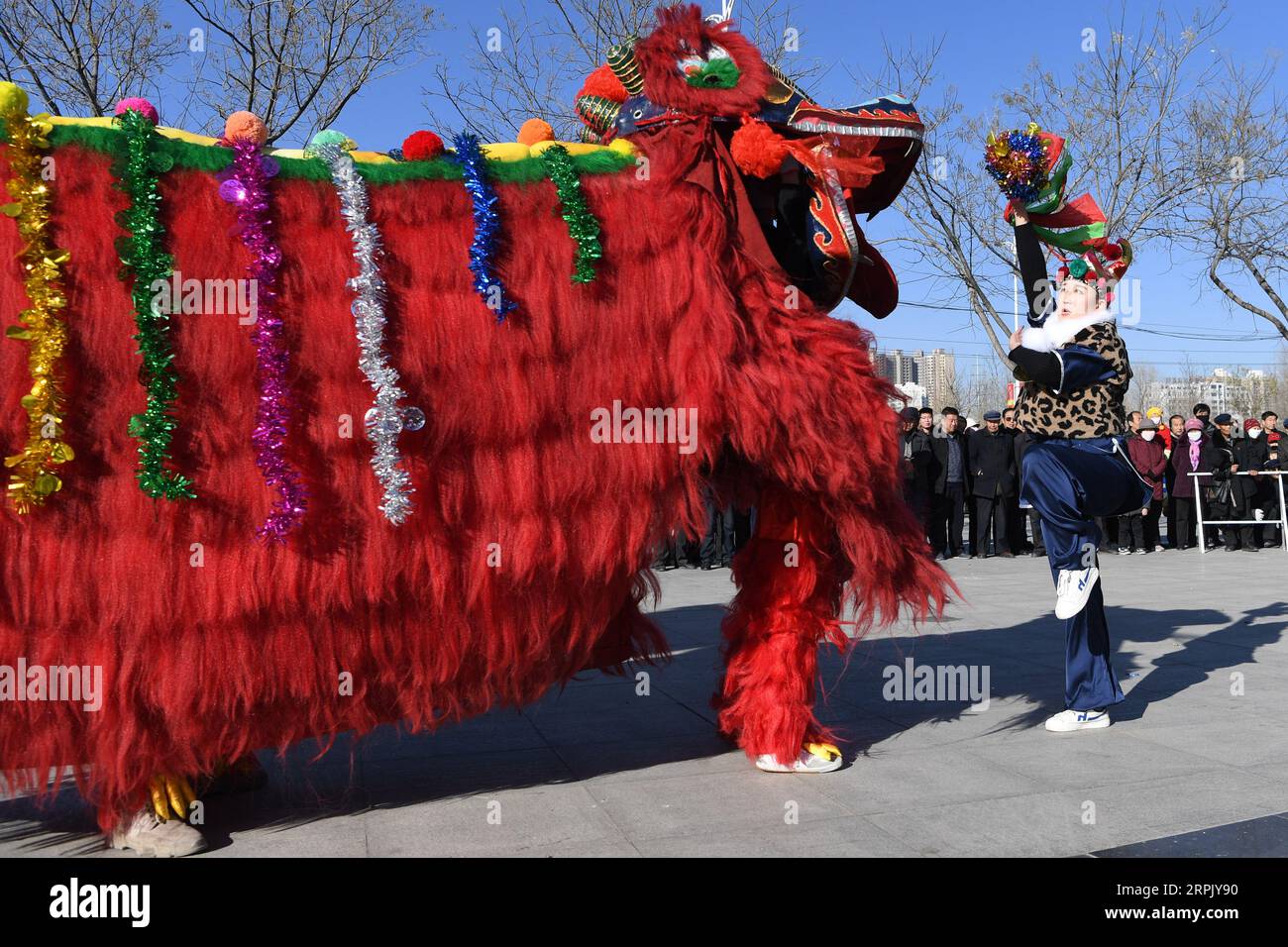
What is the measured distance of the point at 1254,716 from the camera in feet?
15.8

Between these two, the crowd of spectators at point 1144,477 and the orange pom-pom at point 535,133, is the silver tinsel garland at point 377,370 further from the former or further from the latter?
the crowd of spectators at point 1144,477

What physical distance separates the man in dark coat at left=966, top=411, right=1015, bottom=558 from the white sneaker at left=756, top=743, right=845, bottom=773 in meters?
9.81

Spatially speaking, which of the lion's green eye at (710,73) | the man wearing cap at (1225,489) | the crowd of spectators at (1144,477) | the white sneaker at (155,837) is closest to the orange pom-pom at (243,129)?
the lion's green eye at (710,73)

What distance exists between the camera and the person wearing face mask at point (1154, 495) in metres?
13.8

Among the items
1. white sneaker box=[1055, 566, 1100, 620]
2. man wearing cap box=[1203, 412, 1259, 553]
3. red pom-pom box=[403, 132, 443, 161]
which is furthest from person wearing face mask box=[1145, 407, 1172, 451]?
red pom-pom box=[403, 132, 443, 161]

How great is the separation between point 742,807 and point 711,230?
6.36 ft

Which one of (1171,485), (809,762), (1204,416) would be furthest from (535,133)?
(1204,416)

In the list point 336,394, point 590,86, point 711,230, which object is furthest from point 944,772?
point 590,86

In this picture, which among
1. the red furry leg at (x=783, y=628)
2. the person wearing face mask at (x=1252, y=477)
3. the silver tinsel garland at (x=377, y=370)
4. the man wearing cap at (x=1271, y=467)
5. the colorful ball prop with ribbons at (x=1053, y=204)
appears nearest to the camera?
the silver tinsel garland at (x=377, y=370)

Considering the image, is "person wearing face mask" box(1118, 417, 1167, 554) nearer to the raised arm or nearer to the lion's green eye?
the raised arm

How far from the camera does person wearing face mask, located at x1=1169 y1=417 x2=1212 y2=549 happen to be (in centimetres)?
1412

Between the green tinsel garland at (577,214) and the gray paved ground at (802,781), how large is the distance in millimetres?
1770

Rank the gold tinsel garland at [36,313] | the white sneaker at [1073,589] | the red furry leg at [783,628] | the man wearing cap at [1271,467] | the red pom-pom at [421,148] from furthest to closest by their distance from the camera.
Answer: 1. the man wearing cap at [1271,467]
2. the white sneaker at [1073,589]
3. the red furry leg at [783,628]
4. the red pom-pom at [421,148]
5. the gold tinsel garland at [36,313]

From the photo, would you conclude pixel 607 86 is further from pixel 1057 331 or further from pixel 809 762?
pixel 809 762
